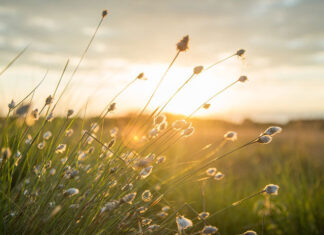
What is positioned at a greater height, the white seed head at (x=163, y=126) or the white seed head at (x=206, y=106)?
the white seed head at (x=206, y=106)

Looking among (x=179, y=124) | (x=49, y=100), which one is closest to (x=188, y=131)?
(x=179, y=124)

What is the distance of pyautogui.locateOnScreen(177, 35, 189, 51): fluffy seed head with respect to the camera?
5.09ft

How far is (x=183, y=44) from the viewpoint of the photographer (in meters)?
1.55

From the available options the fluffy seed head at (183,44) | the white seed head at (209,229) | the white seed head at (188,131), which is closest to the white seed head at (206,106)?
the white seed head at (188,131)

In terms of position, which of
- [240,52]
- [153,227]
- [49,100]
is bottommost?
[153,227]

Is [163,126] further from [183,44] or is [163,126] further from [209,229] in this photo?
[209,229]

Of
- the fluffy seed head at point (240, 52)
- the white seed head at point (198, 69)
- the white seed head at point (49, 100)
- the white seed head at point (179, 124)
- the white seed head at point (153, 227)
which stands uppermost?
the fluffy seed head at point (240, 52)

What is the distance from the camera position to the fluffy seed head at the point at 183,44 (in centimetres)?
155

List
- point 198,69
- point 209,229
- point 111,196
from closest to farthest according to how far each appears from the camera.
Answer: point 209,229 < point 198,69 < point 111,196

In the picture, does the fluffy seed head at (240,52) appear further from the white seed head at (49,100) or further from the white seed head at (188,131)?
the white seed head at (49,100)

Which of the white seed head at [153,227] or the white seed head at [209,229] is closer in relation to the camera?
the white seed head at [209,229]

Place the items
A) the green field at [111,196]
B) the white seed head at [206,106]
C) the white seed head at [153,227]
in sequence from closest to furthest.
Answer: the green field at [111,196]
the white seed head at [153,227]
the white seed head at [206,106]

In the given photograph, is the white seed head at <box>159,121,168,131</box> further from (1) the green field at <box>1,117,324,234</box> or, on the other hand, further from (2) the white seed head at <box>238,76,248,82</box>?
(2) the white seed head at <box>238,76,248,82</box>

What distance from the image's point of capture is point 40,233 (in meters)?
1.61
